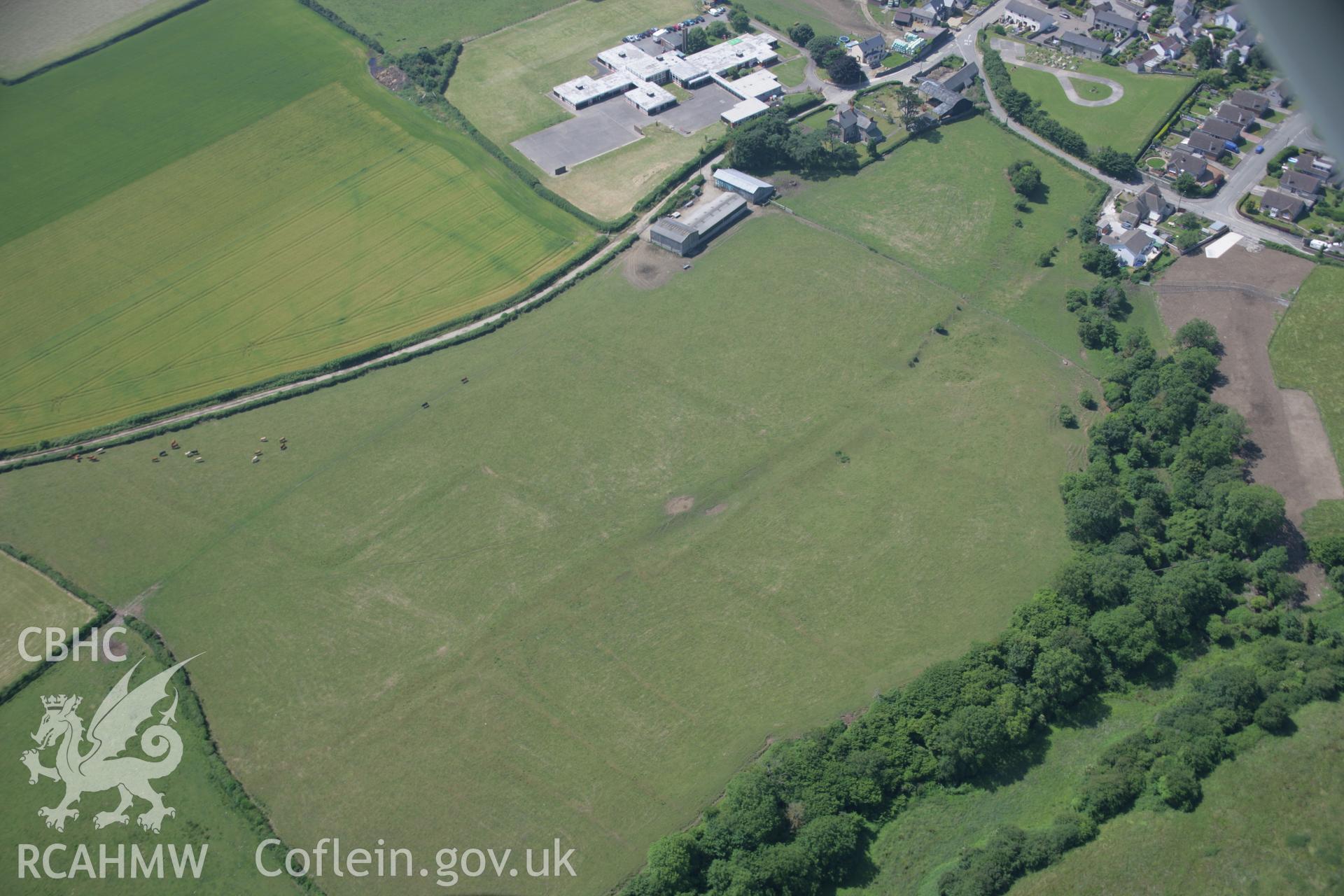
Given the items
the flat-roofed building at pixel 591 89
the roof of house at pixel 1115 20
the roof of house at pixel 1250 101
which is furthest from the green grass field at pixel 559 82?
the roof of house at pixel 1250 101

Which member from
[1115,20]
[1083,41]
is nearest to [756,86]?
[1083,41]

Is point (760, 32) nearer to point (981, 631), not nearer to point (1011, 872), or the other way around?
point (981, 631)

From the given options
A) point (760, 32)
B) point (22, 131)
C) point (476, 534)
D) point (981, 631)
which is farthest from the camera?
point (760, 32)

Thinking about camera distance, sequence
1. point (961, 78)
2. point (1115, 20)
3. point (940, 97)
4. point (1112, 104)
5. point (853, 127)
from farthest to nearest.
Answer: point (1115, 20) → point (961, 78) → point (1112, 104) → point (940, 97) → point (853, 127)

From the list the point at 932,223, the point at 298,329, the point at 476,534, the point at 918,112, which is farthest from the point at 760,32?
the point at 476,534

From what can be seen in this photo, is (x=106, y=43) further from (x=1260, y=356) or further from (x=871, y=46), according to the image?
(x=1260, y=356)

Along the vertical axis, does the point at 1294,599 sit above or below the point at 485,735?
above
